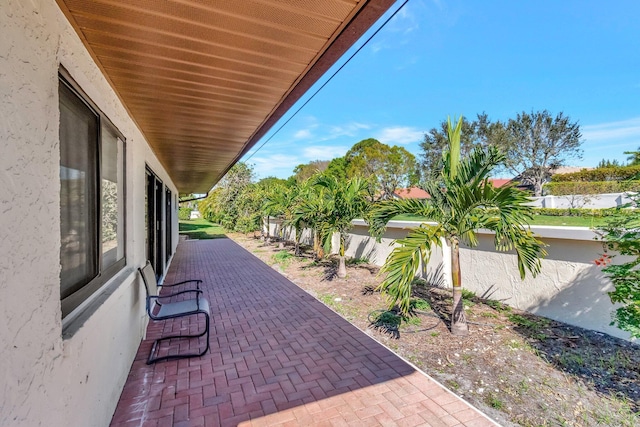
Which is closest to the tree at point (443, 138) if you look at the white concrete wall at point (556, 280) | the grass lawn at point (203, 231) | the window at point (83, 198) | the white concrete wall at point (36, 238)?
the grass lawn at point (203, 231)

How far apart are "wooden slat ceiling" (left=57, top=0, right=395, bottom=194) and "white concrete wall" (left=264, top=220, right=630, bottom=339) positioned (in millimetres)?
2664

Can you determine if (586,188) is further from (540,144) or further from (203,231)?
(203,231)

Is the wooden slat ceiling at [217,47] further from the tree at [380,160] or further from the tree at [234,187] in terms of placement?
the tree at [380,160]

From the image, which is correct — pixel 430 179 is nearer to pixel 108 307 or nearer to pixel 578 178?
pixel 108 307

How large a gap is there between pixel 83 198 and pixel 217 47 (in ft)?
4.95

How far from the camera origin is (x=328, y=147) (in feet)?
154

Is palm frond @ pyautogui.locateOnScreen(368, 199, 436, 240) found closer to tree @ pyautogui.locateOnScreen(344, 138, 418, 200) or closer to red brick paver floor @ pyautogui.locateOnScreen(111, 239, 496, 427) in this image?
red brick paver floor @ pyautogui.locateOnScreen(111, 239, 496, 427)

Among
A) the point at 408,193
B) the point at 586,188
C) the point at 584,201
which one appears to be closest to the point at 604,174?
the point at 586,188

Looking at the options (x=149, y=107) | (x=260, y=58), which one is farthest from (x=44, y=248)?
(x=149, y=107)

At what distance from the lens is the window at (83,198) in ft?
6.67

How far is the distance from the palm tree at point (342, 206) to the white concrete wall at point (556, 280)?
2766mm

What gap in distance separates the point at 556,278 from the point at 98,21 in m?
6.02

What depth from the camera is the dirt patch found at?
110 inches

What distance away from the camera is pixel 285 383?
3.26 metres
